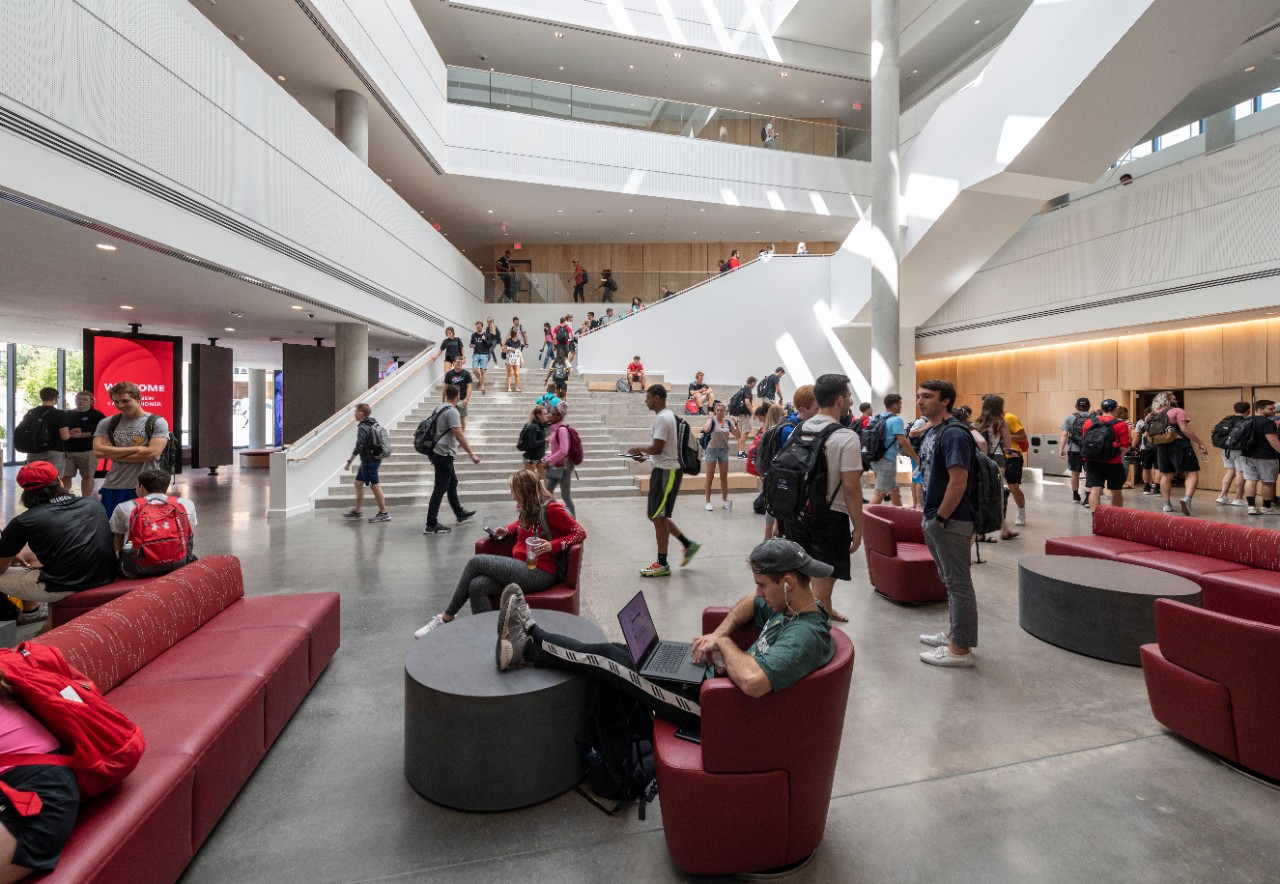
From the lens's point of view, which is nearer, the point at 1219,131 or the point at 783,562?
the point at 783,562

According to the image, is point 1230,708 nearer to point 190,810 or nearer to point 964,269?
point 190,810

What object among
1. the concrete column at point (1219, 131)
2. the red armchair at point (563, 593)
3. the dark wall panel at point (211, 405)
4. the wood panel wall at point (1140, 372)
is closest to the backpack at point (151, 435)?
the red armchair at point (563, 593)

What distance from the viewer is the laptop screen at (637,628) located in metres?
2.59

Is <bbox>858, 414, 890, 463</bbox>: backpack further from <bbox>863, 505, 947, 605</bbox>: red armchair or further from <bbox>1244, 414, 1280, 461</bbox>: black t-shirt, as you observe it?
<bbox>1244, 414, 1280, 461</bbox>: black t-shirt

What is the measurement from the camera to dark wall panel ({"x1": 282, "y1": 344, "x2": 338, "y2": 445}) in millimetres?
14797

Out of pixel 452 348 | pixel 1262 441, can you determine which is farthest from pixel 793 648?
pixel 452 348

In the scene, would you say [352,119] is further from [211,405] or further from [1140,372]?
[1140,372]

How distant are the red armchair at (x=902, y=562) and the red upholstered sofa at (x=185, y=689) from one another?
4.07 metres

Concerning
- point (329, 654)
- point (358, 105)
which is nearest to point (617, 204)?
point (358, 105)

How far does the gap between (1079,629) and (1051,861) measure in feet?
7.53

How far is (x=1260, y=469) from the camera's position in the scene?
905 centimetres

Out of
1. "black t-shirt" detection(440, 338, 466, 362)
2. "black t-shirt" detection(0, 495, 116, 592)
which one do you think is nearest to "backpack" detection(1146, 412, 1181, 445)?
"black t-shirt" detection(440, 338, 466, 362)

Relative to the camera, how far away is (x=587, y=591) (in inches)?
204

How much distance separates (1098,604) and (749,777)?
10.3ft
